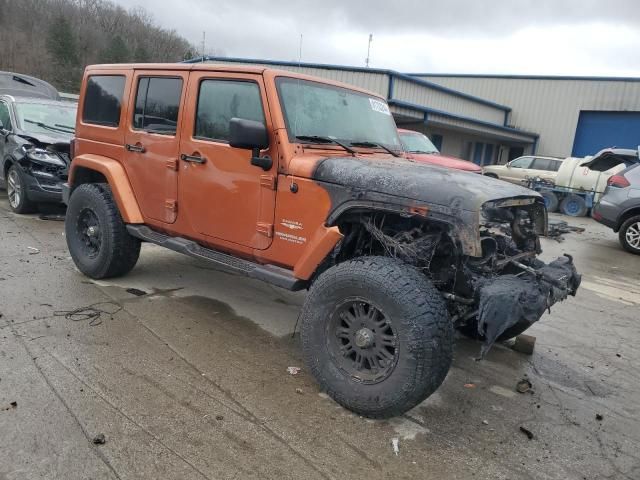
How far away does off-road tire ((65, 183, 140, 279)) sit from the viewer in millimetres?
4734

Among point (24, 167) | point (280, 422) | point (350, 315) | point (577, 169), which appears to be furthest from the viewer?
point (577, 169)

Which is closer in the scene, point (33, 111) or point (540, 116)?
point (33, 111)

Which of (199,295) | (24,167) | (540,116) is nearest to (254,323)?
(199,295)

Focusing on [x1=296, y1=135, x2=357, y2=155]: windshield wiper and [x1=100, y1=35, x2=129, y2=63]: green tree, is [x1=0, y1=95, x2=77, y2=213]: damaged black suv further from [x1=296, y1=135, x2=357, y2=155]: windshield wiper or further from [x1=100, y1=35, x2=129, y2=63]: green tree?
[x1=100, y1=35, x2=129, y2=63]: green tree

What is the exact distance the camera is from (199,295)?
16.3 ft

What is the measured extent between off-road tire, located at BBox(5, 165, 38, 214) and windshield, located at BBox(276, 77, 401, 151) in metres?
Result: 5.68

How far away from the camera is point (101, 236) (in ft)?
15.8

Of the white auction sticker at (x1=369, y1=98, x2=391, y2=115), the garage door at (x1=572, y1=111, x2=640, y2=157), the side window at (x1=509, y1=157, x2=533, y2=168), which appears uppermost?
the garage door at (x1=572, y1=111, x2=640, y2=157)

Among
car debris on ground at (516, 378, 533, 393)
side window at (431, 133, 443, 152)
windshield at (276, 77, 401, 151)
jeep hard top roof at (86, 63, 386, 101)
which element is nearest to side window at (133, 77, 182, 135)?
jeep hard top roof at (86, 63, 386, 101)

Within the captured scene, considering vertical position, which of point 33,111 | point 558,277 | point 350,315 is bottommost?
point 350,315

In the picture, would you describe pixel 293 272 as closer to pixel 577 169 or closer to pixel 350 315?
pixel 350 315

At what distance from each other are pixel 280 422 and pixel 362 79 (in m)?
15.4

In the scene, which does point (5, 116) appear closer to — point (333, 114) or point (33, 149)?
point (33, 149)

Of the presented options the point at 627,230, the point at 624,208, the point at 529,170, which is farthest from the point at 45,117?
the point at 529,170
